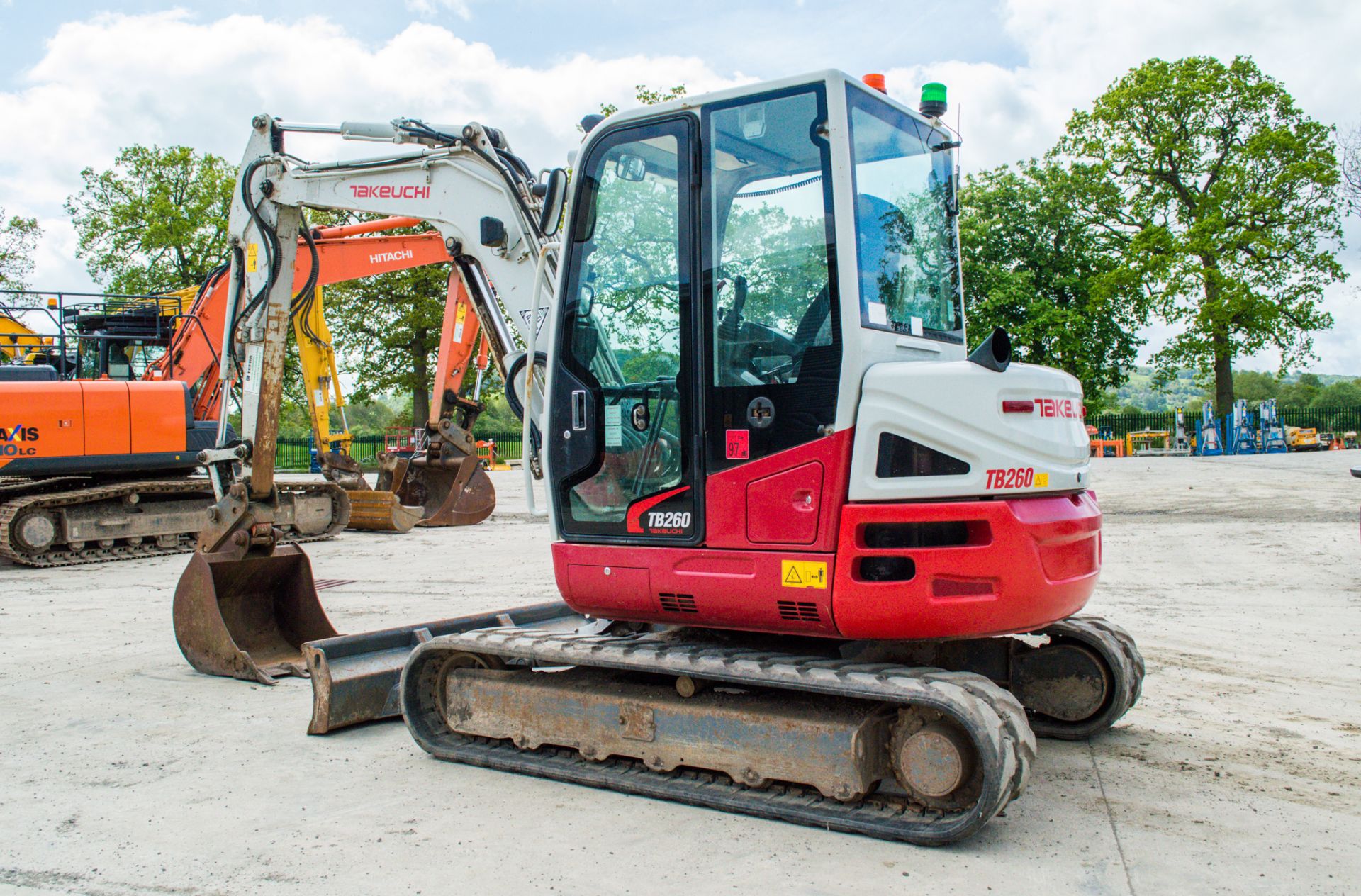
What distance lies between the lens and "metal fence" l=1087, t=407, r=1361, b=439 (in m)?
43.8

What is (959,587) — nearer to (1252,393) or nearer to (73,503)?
(73,503)

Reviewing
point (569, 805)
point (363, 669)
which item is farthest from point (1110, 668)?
point (363, 669)


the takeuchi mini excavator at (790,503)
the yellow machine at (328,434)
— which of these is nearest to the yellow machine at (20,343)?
the yellow machine at (328,434)

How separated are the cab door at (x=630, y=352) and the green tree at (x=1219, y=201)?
33883 mm

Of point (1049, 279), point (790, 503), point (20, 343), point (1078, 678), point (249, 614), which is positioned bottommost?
point (1078, 678)

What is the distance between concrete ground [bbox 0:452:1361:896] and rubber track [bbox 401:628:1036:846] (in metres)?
0.09

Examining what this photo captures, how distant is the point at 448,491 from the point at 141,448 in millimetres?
4827

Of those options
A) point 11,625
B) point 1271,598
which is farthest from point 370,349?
point 1271,598

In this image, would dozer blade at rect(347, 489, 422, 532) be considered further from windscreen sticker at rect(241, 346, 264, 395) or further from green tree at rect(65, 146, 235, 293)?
green tree at rect(65, 146, 235, 293)

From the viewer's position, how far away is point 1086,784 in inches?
184

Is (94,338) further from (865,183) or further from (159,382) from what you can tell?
(865,183)

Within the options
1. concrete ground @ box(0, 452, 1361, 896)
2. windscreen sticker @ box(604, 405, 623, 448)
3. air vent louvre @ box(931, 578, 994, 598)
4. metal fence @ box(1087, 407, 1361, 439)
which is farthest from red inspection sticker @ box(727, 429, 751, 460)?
metal fence @ box(1087, 407, 1361, 439)

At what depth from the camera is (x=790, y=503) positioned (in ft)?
13.9

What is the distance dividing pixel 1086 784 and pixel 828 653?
1.28 meters
